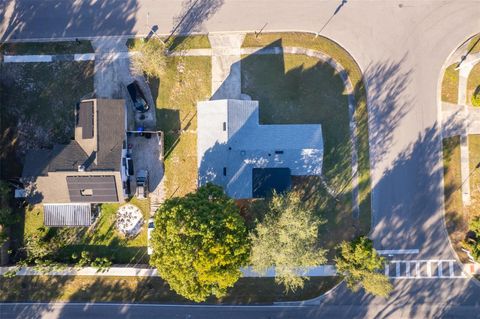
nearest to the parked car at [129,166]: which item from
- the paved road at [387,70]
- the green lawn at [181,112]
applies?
the green lawn at [181,112]

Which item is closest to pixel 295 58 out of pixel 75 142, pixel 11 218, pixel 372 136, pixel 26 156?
pixel 372 136

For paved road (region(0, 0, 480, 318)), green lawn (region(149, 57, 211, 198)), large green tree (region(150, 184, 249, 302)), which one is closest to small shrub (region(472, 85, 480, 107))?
paved road (region(0, 0, 480, 318))

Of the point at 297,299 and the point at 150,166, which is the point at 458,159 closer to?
the point at 297,299

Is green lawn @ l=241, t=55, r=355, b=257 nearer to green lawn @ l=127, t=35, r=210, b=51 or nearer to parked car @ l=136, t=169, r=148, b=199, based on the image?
green lawn @ l=127, t=35, r=210, b=51

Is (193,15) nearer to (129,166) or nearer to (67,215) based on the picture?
(129,166)

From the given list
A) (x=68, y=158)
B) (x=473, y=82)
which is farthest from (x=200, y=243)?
(x=473, y=82)

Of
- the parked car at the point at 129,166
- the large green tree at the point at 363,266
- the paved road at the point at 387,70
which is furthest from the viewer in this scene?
the paved road at the point at 387,70

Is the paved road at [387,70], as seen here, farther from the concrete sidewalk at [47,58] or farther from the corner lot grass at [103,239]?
the corner lot grass at [103,239]
